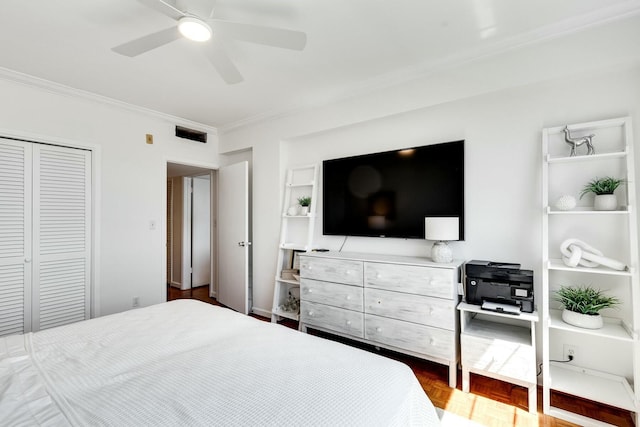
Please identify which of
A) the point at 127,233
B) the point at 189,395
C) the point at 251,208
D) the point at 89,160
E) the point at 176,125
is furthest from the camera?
the point at 251,208

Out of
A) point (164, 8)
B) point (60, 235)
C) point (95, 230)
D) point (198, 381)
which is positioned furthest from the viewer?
point (95, 230)

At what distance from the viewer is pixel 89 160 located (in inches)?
124

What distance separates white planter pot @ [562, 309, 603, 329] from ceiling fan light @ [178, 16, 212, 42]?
2779 millimetres

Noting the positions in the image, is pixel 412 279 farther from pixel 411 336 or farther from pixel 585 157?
pixel 585 157

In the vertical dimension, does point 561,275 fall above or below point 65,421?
above

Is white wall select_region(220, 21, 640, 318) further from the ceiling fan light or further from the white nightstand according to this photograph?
the ceiling fan light

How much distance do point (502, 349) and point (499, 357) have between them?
0.06m

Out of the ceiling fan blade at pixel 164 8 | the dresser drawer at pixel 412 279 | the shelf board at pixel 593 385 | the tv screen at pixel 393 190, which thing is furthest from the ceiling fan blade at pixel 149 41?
the shelf board at pixel 593 385

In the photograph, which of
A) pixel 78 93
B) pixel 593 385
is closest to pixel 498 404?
pixel 593 385

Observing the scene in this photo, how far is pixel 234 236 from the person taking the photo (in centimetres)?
398

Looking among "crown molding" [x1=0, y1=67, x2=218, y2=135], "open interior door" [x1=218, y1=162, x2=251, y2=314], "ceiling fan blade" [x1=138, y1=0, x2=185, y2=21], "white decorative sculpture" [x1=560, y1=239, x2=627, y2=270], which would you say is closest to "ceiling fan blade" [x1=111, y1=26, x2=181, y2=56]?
"ceiling fan blade" [x1=138, y1=0, x2=185, y2=21]

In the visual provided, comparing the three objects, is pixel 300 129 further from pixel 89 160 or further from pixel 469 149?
pixel 89 160

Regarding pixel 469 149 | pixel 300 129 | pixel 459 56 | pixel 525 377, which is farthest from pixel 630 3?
pixel 300 129

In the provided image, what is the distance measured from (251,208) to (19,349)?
2.80 meters
